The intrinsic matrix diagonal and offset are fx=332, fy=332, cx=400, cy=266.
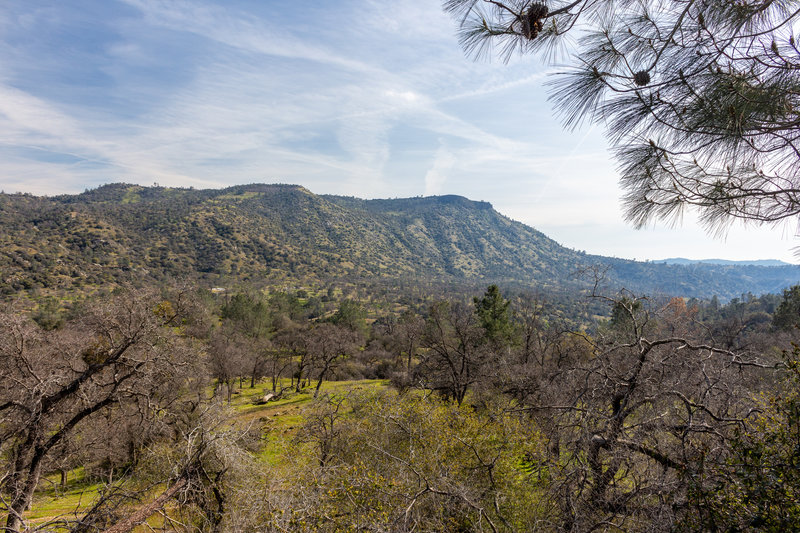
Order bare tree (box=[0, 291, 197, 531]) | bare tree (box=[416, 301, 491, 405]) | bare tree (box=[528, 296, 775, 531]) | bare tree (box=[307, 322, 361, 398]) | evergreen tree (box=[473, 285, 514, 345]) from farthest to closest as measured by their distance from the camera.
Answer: bare tree (box=[307, 322, 361, 398]) → evergreen tree (box=[473, 285, 514, 345]) → bare tree (box=[416, 301, 491, 405]) → bare tree (box=[0, 291, 197, 531]) → bare tree (box=[528, 296, 775, 531])

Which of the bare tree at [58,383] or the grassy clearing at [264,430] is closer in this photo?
the bare tree at [58,383]

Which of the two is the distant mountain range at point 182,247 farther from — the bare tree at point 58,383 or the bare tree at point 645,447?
the bare tree at point 58,383

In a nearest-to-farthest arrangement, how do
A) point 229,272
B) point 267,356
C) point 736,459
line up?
1. point 736,459
2. point 267,356
3. point 229,272

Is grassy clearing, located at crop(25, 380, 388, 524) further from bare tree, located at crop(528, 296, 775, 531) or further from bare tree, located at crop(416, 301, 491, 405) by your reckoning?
bare tree, located at crop(528, 296, 775, 531)

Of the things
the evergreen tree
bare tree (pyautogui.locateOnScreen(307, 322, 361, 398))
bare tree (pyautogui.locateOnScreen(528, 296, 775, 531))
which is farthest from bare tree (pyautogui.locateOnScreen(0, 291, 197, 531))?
bare tree (pyautogui.locateOnScreen(307, 322, 361, 398))

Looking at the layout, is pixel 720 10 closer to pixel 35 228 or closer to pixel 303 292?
pixel 303 292

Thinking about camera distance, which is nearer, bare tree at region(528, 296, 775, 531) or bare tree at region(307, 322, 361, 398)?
bare tree at region(528, 296, 775, 531)

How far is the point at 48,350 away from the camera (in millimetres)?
12570

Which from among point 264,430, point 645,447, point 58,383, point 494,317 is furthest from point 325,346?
point 645,447

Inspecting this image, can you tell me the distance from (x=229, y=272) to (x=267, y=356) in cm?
8649

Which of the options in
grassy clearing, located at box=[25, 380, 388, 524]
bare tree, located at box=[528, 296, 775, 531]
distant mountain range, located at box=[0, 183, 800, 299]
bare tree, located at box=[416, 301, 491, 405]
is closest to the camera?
bare tree, located at box=[528, 296, 775, 531]

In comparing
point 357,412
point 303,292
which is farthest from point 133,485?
point 303,292

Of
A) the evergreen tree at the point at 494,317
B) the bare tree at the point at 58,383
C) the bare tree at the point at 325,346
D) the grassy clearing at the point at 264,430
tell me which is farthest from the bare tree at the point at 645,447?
the bare tree at the point at 325,346

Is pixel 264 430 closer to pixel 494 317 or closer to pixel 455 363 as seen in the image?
pixel 455 363
